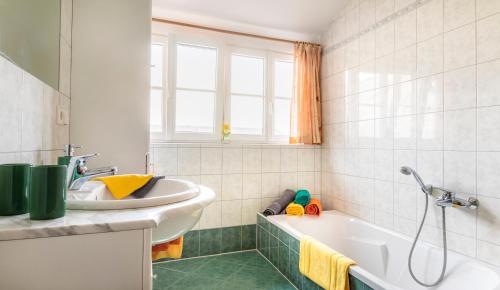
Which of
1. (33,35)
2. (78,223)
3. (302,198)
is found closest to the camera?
(78,223)

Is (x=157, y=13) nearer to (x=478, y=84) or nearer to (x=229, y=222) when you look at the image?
(x=229, y=222)

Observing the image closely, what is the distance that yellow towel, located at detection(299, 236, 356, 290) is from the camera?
1580mm

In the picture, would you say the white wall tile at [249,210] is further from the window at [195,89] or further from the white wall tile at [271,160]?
the window at [195,89]

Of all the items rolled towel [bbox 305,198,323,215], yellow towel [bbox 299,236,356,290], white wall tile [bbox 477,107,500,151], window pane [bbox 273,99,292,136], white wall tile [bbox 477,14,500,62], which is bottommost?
yellow towel [bbox 299,236,356,290]

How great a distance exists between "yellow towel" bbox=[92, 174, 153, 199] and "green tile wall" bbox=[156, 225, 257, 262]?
1.36 m

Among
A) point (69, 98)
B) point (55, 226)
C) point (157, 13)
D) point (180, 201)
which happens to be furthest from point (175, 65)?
point (55, 226)

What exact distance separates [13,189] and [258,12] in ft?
7.98

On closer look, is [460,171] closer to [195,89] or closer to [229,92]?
[229,92]

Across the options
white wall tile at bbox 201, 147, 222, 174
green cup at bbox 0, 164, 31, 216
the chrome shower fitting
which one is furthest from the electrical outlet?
the chrome shower fitting

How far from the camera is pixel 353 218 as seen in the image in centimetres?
251

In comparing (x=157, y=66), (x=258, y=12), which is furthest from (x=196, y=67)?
(x=258, y=12)

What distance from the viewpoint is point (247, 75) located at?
2.79 meters

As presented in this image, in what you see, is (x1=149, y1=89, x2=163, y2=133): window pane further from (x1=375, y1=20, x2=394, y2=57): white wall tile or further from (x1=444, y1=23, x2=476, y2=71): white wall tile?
(x1=444, y1=23, x2=476, y2=71): white wall tile

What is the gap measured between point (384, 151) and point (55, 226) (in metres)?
2.24
